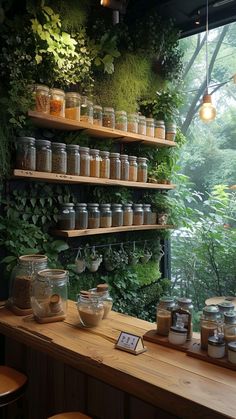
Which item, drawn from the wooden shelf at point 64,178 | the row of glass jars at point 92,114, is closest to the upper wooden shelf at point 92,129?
the row of glass jars at point 92,114

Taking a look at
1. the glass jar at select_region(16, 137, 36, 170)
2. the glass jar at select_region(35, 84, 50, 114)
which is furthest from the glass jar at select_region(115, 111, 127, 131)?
the glass jar at select_region(16, 137, 36, 170)

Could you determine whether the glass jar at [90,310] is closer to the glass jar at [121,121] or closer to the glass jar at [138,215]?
the glass jar at [138,215]

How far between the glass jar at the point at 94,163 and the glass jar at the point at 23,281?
857mm

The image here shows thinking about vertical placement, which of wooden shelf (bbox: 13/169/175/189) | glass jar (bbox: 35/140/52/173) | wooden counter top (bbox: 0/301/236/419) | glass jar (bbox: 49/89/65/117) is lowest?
wooden counter top (bbox: 0/301/236/419)

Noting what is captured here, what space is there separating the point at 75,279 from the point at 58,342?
48.3 inches

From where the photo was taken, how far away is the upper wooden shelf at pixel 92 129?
7.53 ft

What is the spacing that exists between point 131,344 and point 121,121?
1898 mm

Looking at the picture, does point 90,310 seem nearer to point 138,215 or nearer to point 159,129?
point 138,215

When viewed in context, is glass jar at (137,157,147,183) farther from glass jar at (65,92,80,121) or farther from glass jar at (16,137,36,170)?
glass jar at (16,137,36,170)

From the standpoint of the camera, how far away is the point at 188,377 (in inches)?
48.8

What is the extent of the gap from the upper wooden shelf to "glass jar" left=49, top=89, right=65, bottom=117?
0.06m

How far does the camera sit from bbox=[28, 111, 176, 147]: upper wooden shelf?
229cm

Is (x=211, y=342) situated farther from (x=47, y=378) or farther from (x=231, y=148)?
(x=231, y=148)

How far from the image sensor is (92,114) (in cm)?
265
